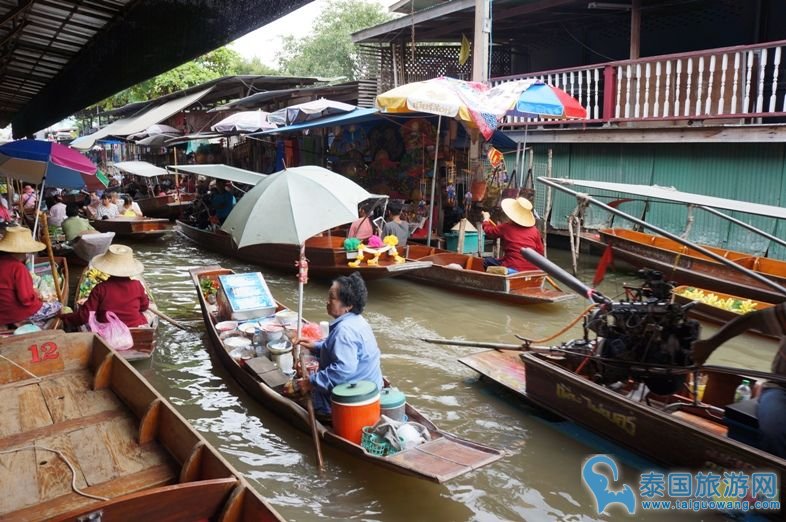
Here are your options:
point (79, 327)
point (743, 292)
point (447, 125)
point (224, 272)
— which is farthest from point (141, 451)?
point (447, 125)

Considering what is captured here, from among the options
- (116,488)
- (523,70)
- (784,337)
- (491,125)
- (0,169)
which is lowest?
(116,488)

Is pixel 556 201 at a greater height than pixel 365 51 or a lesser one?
lesser

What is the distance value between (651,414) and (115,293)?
5062 mm

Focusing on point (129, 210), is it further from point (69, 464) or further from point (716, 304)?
point (716, 304)

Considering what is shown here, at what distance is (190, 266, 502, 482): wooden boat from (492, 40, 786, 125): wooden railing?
26.5 ft

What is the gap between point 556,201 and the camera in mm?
13555

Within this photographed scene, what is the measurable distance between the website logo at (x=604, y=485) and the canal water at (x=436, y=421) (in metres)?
0.07

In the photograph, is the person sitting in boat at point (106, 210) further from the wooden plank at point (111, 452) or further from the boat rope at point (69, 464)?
the boat rope at point (69, 464)

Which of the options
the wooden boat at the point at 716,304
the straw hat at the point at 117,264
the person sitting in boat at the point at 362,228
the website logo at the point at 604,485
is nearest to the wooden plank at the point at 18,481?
the straw hat at the point at 117,264

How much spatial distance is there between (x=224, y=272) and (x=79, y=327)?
304 centimetres

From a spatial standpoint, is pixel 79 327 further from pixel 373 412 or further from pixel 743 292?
pixel 743 292

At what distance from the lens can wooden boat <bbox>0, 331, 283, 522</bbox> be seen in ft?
9.04

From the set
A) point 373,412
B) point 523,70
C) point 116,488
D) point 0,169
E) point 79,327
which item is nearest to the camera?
point 116,488

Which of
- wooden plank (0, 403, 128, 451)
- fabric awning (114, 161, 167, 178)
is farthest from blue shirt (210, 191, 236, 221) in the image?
wooden plank (0, 403, 128, 451)
